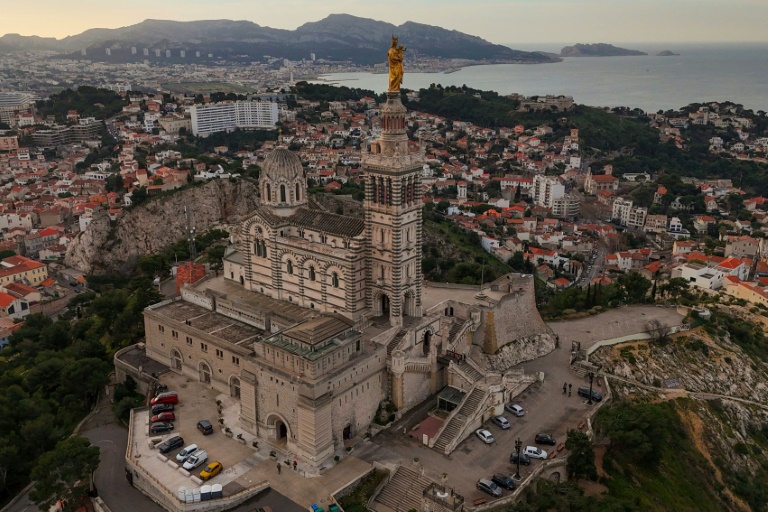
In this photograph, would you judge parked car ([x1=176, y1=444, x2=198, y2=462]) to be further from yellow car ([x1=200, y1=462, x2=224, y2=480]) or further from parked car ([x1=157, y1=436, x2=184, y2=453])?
yellow car ([x1=200, y1=462, x2=224, y2=480])

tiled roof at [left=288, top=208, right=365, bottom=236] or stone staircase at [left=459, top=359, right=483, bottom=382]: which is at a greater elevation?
tiled roof at [left=288, top=208, right=365, bottom=236]

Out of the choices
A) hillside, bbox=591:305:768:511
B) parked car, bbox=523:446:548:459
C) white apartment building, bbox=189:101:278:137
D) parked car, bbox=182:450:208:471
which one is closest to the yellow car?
parked car, bbox=182:450:208:471

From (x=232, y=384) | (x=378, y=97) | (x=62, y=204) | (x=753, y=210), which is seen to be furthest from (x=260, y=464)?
(x=378, y=97)

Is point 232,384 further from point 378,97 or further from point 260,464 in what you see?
point 378,97

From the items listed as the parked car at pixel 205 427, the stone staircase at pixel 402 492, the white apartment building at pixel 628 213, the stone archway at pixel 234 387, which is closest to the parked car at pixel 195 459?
the parked car at pixel 205 427

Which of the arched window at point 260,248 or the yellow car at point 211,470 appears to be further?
the arched window at point 260,248

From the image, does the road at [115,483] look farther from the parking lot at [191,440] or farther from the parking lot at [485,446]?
the parking lot at [485,446]
